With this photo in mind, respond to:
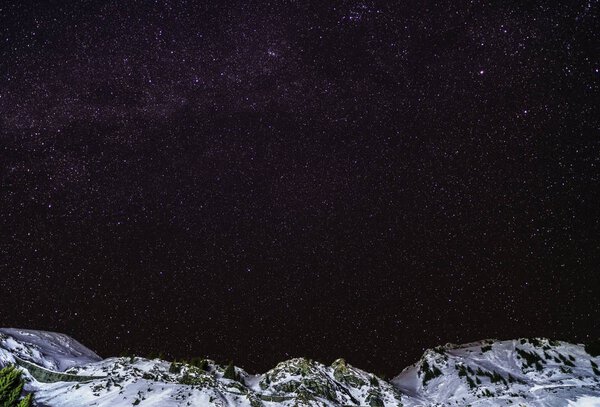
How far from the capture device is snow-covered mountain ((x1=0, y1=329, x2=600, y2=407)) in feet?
222

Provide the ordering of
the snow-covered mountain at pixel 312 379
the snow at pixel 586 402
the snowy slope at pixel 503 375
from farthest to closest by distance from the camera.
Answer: the snowy slope at pixel 503 375, the snow-covered mountain at pixel 312 379, the snow at pixel 586 402

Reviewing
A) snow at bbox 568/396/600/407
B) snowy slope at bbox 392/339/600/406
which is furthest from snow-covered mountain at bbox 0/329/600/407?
snowy slope at bbox 392/339/600/406

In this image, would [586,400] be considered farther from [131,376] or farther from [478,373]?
[131,376]

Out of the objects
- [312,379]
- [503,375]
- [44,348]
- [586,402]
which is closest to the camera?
[586,402]

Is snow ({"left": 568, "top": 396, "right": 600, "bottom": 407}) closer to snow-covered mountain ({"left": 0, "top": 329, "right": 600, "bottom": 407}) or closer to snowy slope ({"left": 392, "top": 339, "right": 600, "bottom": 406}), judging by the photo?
snow-covered mountain ({"left": 0, "top": 329, "right": 600, "bottom": 407})

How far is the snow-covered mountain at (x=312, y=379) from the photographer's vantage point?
67812 millimetres

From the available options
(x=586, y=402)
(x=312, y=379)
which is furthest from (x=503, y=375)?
(x=312, y=379)

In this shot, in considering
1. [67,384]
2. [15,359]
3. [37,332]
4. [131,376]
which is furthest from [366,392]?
[37,332]

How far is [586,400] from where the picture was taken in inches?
2635

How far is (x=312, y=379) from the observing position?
96.0m

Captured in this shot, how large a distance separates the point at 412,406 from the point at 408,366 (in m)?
52.7

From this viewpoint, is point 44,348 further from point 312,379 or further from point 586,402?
point 586,402

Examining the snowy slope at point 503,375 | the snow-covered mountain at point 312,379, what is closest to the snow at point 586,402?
the snow-covered mountain at point 312,379

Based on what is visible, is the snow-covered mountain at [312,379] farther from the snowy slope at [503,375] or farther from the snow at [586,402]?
the snowy slope at [503,375]
